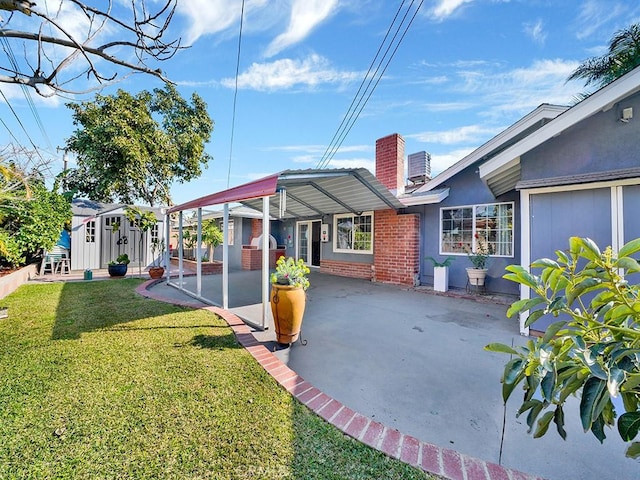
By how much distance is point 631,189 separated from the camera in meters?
4.01

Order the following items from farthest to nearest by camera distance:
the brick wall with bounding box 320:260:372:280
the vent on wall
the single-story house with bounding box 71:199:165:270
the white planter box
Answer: the vent on wall, the single-story house with bounding box 71:199:165:270, the brick wall with bounding box 320:260:372:280, the white planter box

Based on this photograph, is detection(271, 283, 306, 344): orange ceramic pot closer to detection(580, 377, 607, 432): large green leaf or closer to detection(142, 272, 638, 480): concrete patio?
detection(142, 272, 638, 480): concrete patio

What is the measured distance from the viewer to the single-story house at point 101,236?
39.0 ft

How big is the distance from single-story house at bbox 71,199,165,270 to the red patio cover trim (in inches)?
295

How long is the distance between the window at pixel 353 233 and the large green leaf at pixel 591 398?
9.55 meters

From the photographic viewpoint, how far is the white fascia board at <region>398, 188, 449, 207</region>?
334 inches

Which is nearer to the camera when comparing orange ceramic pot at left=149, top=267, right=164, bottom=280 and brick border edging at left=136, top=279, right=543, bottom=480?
brick border edging at left=136, top=279, right=543, bottom=480

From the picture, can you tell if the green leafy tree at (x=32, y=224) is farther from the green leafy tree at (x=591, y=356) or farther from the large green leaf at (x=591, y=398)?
the large green leaf at (x=591, y=398)

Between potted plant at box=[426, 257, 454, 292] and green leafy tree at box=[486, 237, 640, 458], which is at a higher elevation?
green leafy tree at box=[486, 237, 640, 458]

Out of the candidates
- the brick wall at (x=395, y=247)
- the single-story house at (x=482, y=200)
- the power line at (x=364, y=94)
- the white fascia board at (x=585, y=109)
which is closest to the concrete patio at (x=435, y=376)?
the single-story house at (x=482, y=200)

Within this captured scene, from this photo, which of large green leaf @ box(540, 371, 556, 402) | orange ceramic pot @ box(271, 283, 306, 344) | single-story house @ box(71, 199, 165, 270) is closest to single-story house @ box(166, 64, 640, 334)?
orange ceramic pot @ box(271, 283, 306, 344)

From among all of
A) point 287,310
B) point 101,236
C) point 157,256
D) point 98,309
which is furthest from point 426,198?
point 101,236

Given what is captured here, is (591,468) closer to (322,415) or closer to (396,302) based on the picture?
(322,415)

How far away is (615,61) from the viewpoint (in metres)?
11.1
